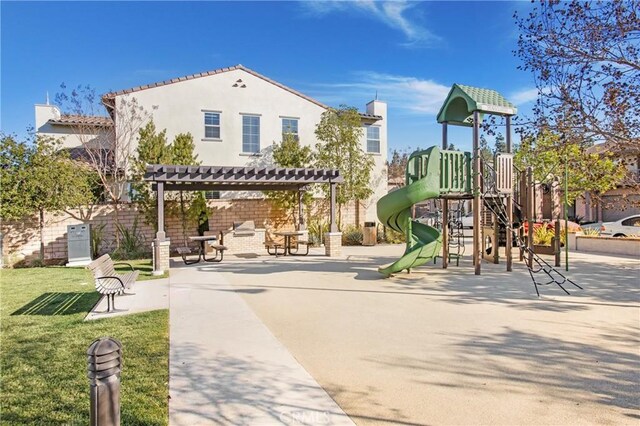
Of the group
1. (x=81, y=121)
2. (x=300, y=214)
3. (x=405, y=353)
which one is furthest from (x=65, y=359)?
(x=81, y=121)

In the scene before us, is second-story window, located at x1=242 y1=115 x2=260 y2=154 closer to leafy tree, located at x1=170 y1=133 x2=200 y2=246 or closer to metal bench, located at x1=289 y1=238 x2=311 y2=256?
leafy tree, located at x1=170 y1=133 x2=200 y2=246

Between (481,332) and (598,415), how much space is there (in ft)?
7.90

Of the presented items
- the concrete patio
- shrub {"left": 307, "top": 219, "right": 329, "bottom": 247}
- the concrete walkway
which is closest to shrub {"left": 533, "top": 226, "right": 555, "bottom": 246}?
the concrete patio

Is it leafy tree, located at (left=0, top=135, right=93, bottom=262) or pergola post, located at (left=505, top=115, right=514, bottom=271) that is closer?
pergola post, located at (left=505, top=115, right=514, bottom=271)

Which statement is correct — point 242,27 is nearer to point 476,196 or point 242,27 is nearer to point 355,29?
point 355,29

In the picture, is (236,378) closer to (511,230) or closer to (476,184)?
(476,184)

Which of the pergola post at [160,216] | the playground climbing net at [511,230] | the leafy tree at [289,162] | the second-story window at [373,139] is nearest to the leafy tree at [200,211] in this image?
the leafy tree at [289,162]

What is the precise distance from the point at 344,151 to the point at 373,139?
272cm

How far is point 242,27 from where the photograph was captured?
12180 millimetres

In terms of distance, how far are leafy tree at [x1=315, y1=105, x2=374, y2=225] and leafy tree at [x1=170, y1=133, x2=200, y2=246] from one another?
19.4ft

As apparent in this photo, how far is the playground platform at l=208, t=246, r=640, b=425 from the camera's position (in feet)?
12.1

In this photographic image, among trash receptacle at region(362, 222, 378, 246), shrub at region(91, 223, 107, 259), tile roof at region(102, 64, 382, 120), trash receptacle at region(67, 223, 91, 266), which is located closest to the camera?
trash receptacle at region(67, 223, 91, 266)

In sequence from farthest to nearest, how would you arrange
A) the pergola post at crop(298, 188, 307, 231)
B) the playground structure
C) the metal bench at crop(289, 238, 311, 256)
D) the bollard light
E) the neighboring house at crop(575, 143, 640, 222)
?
1. the pergola post at crop(298, 188, 307, 231)
2. the metal bench at crop(289, 238, 311, 256)
3. the neighboring house at crop(575, 143, 640, 222)
4. the playground structure
5. the bollard light

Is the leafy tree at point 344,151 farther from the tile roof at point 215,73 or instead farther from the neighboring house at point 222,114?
the tile roof at point 215,73
